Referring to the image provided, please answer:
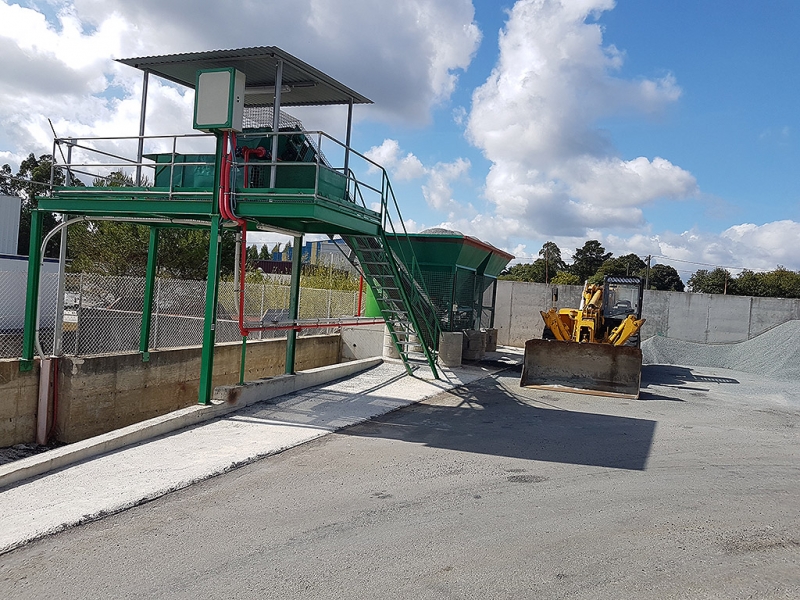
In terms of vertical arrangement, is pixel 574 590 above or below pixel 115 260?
below

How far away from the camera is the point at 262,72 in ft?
37.3

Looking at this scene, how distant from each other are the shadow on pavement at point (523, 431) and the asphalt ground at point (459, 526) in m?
0.06

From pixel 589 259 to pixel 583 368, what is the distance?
215ft

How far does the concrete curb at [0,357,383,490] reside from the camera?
7.30 metres

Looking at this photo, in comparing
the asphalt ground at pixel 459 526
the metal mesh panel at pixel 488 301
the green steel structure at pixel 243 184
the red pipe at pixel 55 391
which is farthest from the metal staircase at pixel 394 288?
the metal mesh panel at pixel 488 301

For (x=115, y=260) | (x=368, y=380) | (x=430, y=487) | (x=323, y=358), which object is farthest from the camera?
(x=115, y=260)

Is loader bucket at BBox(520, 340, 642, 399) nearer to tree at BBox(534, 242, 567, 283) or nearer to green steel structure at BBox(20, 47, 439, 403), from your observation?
green steel structure at BBox(20, 47, 439, 403)

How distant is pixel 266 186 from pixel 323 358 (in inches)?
338

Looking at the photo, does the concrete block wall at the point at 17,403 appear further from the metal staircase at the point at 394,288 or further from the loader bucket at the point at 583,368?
the loader bucket at the point at 583,368

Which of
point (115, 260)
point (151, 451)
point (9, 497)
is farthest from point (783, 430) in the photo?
point (115, 260)

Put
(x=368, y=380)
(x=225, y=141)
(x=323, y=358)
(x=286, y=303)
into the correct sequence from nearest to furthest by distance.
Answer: (x=225, y=141)
(x=368, y=380)
(x=323, y=358)
(x=286, y=303)

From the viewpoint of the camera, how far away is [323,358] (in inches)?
744

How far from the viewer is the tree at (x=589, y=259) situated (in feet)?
254

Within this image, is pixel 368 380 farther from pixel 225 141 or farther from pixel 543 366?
pixel 225 141
